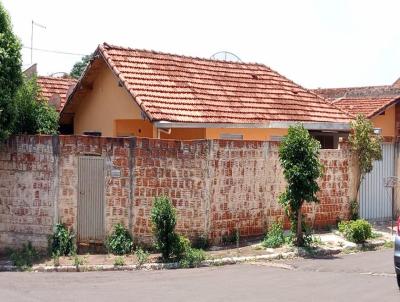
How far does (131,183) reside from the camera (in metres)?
14.7

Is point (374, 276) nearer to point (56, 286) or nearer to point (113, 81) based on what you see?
point (56, 286)

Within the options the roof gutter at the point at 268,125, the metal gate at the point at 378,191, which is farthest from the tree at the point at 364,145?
the roof gutter at the point at 268,125

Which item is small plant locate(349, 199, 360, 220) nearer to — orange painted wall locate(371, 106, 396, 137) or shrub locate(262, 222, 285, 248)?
shrub locate(262, 222, 285, 248)

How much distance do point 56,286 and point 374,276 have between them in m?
5.85

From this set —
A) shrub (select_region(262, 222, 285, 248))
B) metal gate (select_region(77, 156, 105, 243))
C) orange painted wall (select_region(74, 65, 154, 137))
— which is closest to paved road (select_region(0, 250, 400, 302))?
shrub (select_region(262, 222, 285, 248))

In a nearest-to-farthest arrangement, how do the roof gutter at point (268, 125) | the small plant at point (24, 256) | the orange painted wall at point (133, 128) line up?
the small plant at point (24, 256), the roof gutter at point (268, 125), the orange painted wall at point (133, 128)

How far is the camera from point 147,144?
14.9 metres

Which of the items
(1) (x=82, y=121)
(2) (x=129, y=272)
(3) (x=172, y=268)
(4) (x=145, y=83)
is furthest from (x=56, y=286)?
(1) (x=82, y=121)

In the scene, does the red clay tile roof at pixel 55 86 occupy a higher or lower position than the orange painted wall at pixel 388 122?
higher

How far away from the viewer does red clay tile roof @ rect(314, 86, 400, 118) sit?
2272cm

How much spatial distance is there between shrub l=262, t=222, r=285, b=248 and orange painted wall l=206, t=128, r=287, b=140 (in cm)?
369

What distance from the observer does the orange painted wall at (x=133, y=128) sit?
20.2m

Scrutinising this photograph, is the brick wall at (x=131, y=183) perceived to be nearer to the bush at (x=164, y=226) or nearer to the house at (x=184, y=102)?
the bush at (x=164, y=226)

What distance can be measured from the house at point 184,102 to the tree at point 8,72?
364 centimetres
